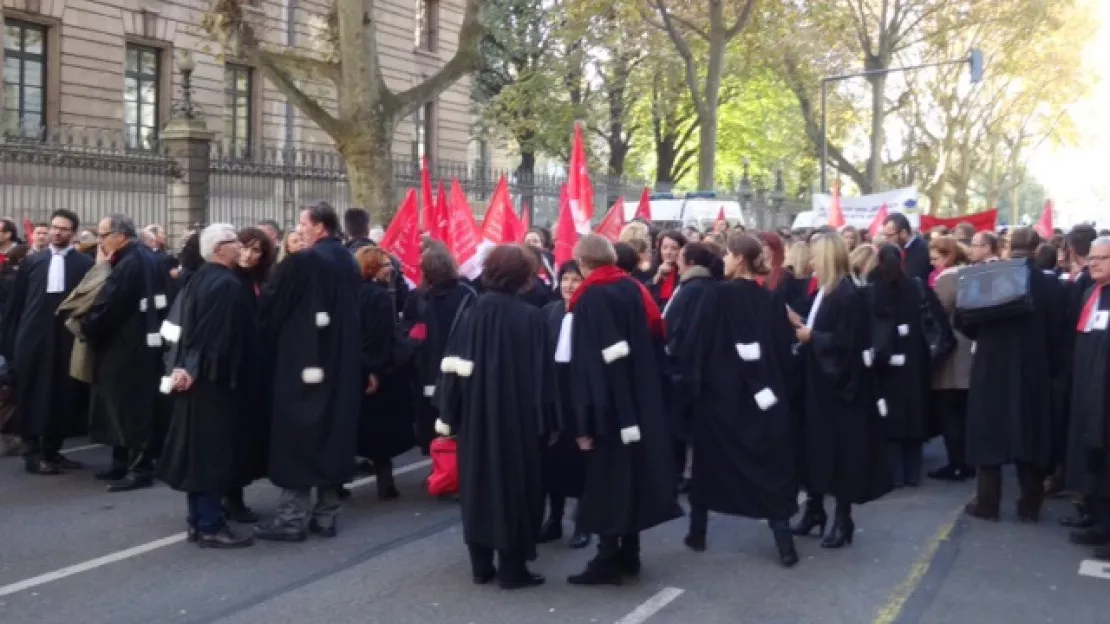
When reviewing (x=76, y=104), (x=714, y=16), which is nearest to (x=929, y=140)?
(x=714, y=16)

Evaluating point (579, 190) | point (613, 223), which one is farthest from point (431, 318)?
point (613, 223)

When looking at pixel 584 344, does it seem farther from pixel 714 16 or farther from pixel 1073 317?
pixel 714 16

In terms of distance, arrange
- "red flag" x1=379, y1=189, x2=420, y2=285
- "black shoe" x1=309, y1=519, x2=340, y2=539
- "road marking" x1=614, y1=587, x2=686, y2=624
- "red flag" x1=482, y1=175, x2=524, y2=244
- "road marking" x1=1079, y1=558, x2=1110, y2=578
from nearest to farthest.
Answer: "road marking" x1=614, y1=587, x2=686, y2=624
"road marking" x1=1079, y1=558, x2=1110, y2=578
"black shoe" x1=309, y1=519, x2=340, y2=539
"red flag" x1=379, y1=189, x2=420, y2=285
"red flag" x1=482, y1=175, x2=524, y2=244

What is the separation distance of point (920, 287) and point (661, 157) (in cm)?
3842

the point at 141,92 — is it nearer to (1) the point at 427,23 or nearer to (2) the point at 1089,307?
(1) the point at 427,23

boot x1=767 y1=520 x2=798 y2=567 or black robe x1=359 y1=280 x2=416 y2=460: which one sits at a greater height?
black robe x1=359 y1=280 x2=416 y2=460

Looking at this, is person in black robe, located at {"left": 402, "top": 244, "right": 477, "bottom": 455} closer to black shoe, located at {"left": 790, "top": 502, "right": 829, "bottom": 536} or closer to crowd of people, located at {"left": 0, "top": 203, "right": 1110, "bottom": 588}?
crowd of people, located at {"left": 0, "top": 203, "right": 1110, "bottom": 588}

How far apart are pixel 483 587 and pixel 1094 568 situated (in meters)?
3.63

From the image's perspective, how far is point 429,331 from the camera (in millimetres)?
9008

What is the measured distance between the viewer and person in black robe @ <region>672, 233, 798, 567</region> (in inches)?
289

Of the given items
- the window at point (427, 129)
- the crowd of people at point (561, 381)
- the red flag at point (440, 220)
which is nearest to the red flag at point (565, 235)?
the crowd of people at point (561, 381)

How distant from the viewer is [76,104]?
27.1m

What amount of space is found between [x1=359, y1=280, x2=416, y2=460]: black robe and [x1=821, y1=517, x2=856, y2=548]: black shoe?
3106mm

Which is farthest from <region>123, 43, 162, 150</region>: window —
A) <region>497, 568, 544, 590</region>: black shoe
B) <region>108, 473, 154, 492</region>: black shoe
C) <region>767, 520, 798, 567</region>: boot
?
<region>767, 520, 798, 567</region>: boot
